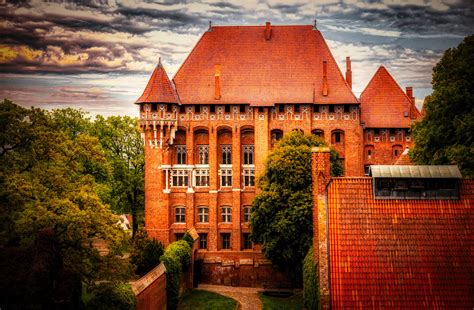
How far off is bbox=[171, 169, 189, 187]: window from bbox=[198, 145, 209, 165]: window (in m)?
1.63

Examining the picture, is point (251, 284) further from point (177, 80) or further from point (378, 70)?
point (378, 70)

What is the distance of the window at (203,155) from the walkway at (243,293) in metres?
12.0

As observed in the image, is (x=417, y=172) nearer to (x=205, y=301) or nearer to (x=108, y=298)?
(x=108, y=298)

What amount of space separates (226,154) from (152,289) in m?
22.0

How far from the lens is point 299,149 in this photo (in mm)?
31984

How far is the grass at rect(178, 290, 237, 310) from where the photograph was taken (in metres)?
29.1

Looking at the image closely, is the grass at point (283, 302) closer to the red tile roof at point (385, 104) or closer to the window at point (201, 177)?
the window at point (201, 177)

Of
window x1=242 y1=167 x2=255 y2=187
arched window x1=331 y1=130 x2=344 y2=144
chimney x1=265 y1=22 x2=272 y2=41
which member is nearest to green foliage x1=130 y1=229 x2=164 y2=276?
window x1=242 y1=167 x2=255 y2=187

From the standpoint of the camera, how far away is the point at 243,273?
118ft

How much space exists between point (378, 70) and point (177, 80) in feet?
57.8

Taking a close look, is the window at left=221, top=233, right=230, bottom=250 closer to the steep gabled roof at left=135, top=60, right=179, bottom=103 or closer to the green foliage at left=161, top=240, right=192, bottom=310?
the steep gabled roof at left=135, top=60, right=179, bottom=103

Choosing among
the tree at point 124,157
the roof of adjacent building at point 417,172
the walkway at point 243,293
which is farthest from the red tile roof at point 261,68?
the roof of adjacent building at point 417,172

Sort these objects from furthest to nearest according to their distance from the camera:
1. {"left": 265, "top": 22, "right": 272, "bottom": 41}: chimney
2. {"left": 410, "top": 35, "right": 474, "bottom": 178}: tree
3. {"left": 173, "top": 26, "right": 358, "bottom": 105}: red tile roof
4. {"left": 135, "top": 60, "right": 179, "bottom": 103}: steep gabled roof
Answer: {"left": 265, "top": 22, "right": 272, "bottom": 41}: chimney
{"left": 173, "top": 26, "right": 358, "bottom": 105}: red tile roof
{"left": 135, "top": 60, "right": 179, "bottom": 103}: steep gabled roof
{"left": 410, "top": 35, "right": 474, "bottom": 178}: tree

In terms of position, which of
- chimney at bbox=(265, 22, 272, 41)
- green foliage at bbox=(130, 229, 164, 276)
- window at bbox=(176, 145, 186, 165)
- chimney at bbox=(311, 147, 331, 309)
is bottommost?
green foliage at bbox=(130, 229, 164, 276)
